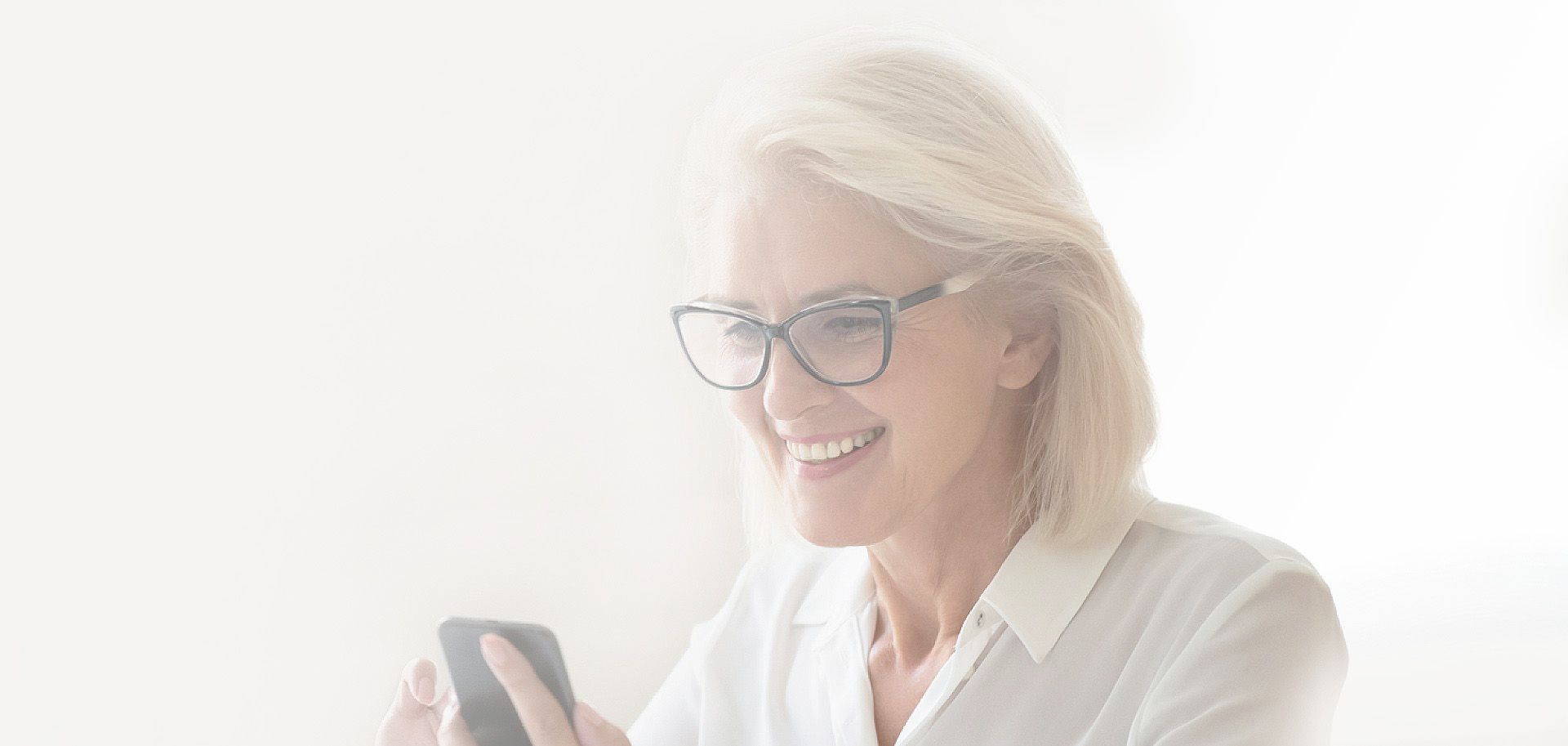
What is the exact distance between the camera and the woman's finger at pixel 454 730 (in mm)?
1364

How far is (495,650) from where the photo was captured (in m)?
1.29

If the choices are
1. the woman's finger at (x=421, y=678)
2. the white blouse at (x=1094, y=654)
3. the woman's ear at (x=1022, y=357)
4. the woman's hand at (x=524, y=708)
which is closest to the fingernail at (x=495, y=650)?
the woman's hand at (x=524, y=708)

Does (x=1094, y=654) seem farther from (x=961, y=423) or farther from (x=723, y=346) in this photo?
(x=723, y=346)

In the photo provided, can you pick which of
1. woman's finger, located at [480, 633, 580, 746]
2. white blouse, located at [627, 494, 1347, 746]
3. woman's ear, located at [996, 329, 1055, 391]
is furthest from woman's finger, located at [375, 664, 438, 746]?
woman's ear, located at [996, 329, 1055, 391]

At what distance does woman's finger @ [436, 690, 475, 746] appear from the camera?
4.48 feet

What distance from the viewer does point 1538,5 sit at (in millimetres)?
2043

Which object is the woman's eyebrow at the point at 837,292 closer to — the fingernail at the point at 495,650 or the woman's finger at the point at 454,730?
the fingernail at the point at 495,650

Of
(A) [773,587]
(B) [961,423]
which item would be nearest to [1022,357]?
(B) [961,423]

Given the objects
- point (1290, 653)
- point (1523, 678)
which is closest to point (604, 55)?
point (1290, 653)

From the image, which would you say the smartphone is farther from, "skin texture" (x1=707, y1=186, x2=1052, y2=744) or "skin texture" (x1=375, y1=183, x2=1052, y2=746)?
"skin texture" (x1=707, y1=186, x2=1052, y2=744)

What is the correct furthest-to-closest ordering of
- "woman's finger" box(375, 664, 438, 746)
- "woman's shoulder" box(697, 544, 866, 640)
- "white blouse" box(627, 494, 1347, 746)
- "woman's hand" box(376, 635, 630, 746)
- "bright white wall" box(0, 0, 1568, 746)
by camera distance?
"bright white wall" box(0, 0, 1568, 746)
"woman's shoulder" box(697, 544, 866, 640)
"woman's finger" box(375, 664, 438, 746)
"woman's hand" box(376, 635, 630, 746)
"white blouse" box(627, 494, 1347, 746)

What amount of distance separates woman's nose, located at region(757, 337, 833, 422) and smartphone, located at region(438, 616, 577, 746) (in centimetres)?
33

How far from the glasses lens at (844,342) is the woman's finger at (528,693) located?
44cm

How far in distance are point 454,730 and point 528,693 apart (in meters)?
0.13
